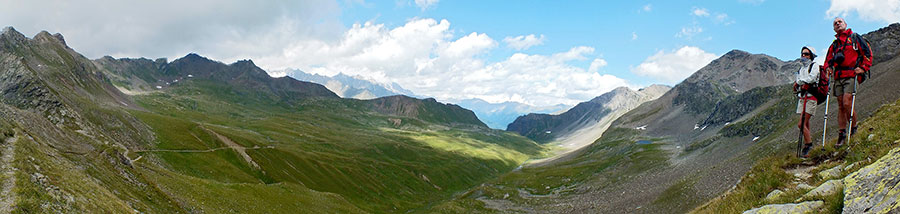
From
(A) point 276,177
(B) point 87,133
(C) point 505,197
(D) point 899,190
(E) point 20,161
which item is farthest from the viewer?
(C) point 505,197

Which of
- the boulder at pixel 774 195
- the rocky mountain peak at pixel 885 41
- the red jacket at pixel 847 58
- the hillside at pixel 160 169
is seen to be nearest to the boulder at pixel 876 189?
the boulder at pixel 774 195

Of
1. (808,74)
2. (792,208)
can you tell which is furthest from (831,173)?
(808,74)

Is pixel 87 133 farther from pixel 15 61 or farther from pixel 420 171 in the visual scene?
pixel 420 171

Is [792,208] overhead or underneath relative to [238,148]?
underneath

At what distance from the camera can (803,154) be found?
21.9 metres

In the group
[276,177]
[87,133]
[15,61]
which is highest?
[15,61]

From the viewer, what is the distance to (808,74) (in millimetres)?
21625

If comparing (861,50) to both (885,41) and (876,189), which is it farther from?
(885,41)

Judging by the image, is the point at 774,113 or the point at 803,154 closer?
the point at 803,154

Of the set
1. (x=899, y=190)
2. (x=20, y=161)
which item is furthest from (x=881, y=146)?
(x=20, y=161)

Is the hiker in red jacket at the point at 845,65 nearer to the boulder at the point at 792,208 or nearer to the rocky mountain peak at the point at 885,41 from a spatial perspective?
the boulder at the point at 792,208

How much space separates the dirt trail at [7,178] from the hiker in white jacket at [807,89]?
136ft

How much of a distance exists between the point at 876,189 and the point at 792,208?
3090 millimetres

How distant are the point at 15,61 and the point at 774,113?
226m
